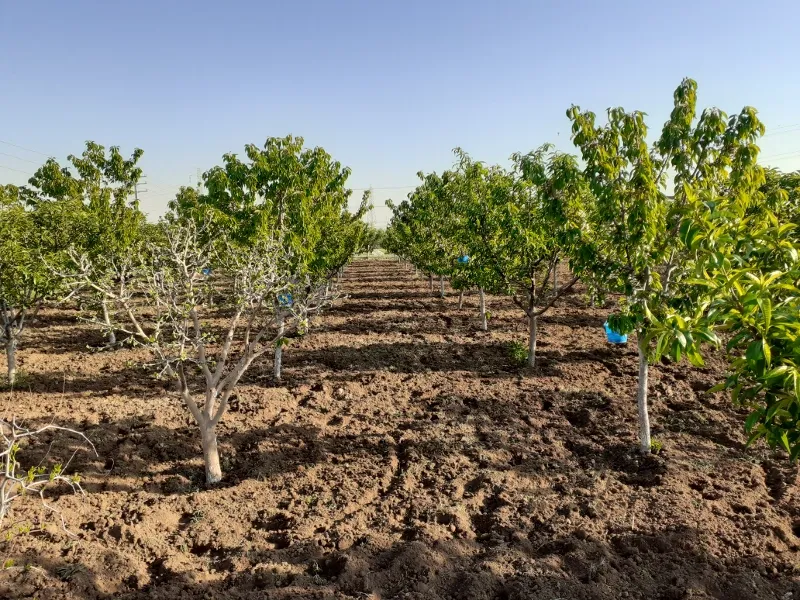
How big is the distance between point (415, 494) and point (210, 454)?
281 centimetres

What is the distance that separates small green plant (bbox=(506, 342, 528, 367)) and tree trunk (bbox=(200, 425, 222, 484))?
22.9ft

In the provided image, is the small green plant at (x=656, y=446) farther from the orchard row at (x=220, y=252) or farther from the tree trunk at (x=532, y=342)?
the orchard row at (x=220, y=252)

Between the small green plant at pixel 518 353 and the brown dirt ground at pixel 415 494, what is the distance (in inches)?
17.0

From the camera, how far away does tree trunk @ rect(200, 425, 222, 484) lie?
606cm

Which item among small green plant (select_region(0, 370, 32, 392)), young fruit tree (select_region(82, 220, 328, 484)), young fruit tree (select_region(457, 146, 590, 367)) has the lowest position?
small green plant (select_region(0, 370, 32, 392))

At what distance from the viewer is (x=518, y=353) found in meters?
11.2

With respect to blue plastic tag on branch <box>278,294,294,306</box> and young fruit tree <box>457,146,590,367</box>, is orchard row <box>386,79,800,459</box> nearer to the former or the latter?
young fruit tree <box>457,146,590,367</box>

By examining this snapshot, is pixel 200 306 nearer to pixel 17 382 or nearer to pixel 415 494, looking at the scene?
pixel 415 494

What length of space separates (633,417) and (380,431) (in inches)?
175

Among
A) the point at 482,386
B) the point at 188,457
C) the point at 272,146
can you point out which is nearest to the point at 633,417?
the point at 482,386

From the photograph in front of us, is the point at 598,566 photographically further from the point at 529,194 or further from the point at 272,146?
the point at 272,146

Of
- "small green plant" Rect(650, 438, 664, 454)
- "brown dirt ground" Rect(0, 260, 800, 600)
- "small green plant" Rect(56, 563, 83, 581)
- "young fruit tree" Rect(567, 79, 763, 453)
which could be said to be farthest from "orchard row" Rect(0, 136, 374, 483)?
"small green plant" Rect(650, 438, 664, 454)

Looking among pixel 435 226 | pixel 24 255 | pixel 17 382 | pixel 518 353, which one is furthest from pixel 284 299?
pixel 435 226

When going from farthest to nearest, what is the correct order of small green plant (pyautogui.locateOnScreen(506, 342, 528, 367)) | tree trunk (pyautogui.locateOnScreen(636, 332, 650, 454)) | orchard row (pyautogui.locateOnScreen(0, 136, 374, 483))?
1. small green plant (pyautogui.locateOnScreen(506, 342, 528, 367))
2. tree trunk (pyautogui.locateOnScreen(636, 332, 650, 454))
3. orchard row (pyautogui.locateOnScreen(0, 136, 374, 483))
